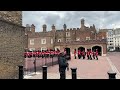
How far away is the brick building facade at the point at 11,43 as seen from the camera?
1085cm

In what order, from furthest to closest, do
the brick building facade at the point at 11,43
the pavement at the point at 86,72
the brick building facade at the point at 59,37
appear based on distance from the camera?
Result: the brick building facade at the point at 59,37
the pavement at the point at 86,72
the brick building facade at the point at 11,43

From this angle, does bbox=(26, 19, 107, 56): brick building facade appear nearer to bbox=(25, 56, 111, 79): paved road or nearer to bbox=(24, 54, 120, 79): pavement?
bbox=(24, 54, 120, 79): pavement

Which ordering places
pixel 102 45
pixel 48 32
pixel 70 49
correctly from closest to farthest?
pixel 102 45
pixel 70 49
pixel 48 32

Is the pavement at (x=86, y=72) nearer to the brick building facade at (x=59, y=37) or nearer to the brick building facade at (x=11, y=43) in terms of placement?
the brick building facade at (x=11, y=43)

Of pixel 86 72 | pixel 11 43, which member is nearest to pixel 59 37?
pixel 86 72

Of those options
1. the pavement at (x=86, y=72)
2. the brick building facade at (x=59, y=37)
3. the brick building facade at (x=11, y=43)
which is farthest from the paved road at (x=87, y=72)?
the brick building facade at (x=59, y=37)

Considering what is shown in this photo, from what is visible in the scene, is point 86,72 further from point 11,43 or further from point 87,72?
point 11,43

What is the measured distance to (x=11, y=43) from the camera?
11.8 meters
